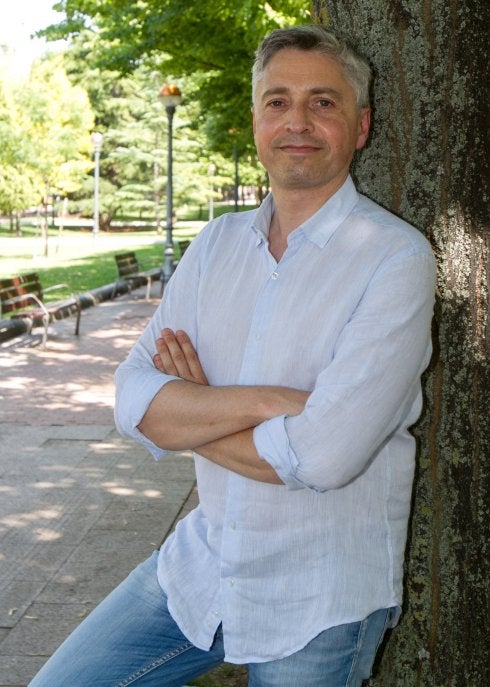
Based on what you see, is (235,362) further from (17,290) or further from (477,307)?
(17,290)

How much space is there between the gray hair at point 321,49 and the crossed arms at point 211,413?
→ 68 cm

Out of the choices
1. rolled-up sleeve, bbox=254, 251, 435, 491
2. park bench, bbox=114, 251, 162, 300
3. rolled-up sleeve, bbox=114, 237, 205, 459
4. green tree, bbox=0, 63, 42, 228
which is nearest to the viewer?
rolled-up sleeve, bbox=254, 251, 435, 491

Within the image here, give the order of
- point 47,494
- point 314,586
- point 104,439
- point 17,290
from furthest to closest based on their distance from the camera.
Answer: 1. point 17,290
2. point 104,439
3. point 47,494
4. point 314,586

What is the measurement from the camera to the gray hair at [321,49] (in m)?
2.44

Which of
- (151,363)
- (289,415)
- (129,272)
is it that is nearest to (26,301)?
(129,272)

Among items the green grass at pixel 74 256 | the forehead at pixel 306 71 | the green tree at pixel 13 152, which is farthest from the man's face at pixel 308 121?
the green tree at pixel 13 152

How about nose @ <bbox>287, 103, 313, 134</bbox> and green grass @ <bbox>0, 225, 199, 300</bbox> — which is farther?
green grass @ <bbox>0, 225, 199, 300</bbox>

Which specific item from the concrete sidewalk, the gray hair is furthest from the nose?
the concrete sidewalk

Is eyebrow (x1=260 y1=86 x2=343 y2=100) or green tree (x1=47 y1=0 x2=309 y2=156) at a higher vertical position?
green tree (x1=47 y1=0 x2=309 y2=156)

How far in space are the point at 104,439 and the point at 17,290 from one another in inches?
246

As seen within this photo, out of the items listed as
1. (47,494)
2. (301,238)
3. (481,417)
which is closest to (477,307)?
(481,417)

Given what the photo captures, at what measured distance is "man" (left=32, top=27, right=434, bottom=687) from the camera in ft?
7.29

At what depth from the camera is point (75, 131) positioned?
130 ft

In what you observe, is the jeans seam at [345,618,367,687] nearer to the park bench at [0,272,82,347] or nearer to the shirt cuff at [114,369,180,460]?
the shirt cuff at [114,369,180,460]
